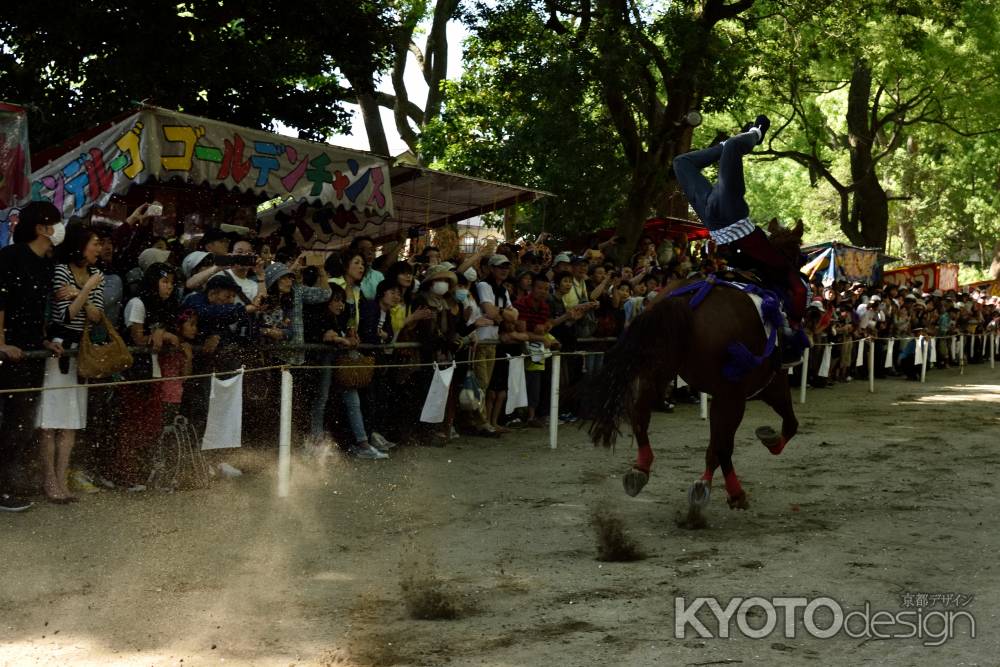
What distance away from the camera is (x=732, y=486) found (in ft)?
26.8

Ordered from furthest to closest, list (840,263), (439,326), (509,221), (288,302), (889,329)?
(840,263) → (889,329) → (509,221) → (439,326) → (288,302)

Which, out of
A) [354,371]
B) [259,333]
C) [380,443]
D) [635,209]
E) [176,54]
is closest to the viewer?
[259,333]

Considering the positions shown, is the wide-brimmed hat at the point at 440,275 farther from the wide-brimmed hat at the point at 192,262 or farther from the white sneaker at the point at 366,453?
the wide-brimmed hat at the point at 192,262

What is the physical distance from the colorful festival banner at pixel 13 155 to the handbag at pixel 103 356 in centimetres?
113

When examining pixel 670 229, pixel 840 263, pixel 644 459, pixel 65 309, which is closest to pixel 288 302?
pixel 65 309

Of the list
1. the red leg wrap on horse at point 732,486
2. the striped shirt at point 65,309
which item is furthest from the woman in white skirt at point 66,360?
the red leg wrap on horse at point 732,486

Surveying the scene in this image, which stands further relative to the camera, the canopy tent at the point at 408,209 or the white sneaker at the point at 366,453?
the canopy tent at the point at 408,209

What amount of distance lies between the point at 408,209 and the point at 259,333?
7682 mm

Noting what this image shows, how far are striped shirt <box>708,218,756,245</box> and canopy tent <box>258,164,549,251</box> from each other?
5.89m

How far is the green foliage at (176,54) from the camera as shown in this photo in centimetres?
1485

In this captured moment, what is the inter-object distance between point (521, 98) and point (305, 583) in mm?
13950

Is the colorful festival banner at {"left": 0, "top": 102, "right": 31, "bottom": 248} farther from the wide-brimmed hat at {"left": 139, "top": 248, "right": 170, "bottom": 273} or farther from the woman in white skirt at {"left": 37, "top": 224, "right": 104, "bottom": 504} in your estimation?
the wide-brimmed hat at {"left": 139, "top": 248, "right": 170, "bottom": 273}

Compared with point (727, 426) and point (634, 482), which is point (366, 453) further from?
point (727, 426)

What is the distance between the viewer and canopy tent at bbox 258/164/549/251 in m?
15.0
